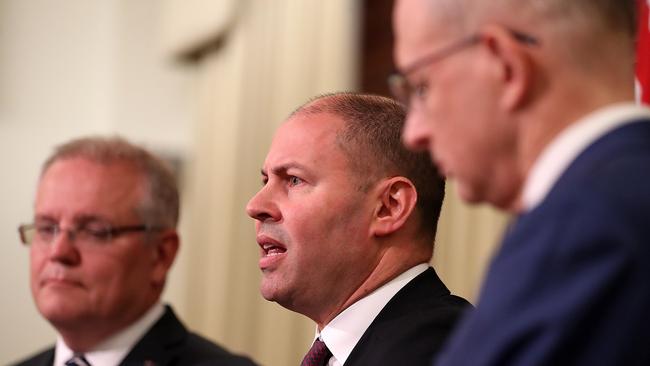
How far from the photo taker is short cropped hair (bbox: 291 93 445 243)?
7.71ft

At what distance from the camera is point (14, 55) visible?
7.10 metres

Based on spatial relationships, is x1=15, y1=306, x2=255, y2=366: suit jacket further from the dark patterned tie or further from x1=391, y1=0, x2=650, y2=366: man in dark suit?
x1=391, y1=0, x2=650, y2=366: man in dark suit

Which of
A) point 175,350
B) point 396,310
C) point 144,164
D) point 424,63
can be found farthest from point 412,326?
point 144,164

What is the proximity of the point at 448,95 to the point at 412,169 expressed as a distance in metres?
1.00

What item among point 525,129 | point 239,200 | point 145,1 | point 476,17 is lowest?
point 239,200

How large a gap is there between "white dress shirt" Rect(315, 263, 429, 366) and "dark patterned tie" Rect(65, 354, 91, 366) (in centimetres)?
117

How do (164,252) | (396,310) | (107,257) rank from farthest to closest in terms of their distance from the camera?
1. (164,252)
2. (107,257)
3. (396,310)

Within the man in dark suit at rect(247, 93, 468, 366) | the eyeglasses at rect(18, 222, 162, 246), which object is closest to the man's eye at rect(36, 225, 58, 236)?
the eyeglasses at rect(18, 222, 162, 246)

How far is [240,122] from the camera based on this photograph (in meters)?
6.76

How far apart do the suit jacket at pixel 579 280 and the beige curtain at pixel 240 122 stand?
176 inches

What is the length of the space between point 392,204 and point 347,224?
0.11m

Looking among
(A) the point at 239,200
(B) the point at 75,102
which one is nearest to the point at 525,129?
(A) the point at 239,200

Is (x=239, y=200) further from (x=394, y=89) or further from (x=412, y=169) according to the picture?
(x=394, y=89)

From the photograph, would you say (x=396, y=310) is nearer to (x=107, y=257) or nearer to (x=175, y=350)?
(x=175, y=350)
